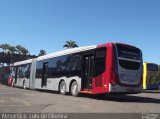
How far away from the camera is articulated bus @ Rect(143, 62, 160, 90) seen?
3400 cm

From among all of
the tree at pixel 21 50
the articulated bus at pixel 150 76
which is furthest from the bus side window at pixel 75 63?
the tree at pixel 21 50

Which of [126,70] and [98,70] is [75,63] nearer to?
[98,70]

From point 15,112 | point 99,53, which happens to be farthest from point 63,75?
point 15,112

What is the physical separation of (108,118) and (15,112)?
126 inches

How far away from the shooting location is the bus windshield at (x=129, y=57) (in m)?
19.5

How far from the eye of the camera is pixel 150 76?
34375 mm

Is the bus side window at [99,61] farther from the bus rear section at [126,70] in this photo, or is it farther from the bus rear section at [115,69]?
the bus rear section at [126,70]

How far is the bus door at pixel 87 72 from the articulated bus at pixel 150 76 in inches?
535

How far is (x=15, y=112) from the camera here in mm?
12234

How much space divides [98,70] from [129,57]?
73.7 inches

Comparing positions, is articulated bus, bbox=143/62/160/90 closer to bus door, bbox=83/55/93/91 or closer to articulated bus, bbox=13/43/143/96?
articulated bus, bbox=13/43/143/96

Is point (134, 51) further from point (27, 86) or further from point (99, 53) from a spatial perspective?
point (27, 86)

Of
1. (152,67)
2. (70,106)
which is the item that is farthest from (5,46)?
(70,106)

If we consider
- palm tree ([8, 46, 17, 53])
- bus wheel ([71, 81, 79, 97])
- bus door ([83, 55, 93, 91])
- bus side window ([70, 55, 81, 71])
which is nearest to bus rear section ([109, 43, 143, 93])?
bus door ([83, 55, 93, 91])
